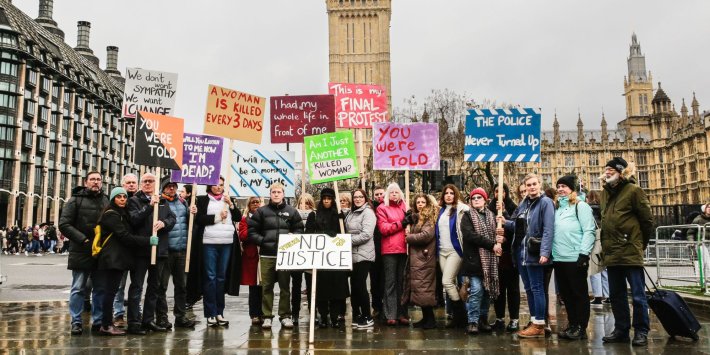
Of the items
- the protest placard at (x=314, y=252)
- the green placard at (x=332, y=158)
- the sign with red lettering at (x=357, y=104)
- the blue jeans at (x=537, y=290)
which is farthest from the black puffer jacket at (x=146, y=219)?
the blue jeans at (x=537, y=290)

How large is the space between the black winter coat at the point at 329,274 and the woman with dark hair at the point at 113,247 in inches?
85.2

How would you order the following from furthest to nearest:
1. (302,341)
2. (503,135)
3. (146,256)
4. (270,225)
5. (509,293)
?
1. (503,135)
2. (270,225)
3. (509,293)
4. (146,256)
5. (302,341)

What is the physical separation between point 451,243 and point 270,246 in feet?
8.31

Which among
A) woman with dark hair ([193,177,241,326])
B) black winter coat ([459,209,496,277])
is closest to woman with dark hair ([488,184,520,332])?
black winter coat ([459,209,496,277])

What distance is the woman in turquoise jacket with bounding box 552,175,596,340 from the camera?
681 centimetres

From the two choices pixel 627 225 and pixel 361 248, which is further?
pixel 361 248

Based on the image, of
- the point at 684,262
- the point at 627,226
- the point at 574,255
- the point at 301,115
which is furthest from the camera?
the point at 684,262

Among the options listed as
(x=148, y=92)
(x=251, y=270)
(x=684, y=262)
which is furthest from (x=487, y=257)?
(x=684, y=262)

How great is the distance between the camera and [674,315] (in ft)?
21.6

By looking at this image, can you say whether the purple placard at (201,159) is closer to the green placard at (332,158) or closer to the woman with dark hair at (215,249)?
the woman with dark hair at (215,249)

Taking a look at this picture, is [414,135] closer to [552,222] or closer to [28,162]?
[552,222]

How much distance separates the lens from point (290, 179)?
1055cm

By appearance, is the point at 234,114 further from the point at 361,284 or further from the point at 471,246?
the point at 471,246

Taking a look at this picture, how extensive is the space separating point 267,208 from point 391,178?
26.0 meters
